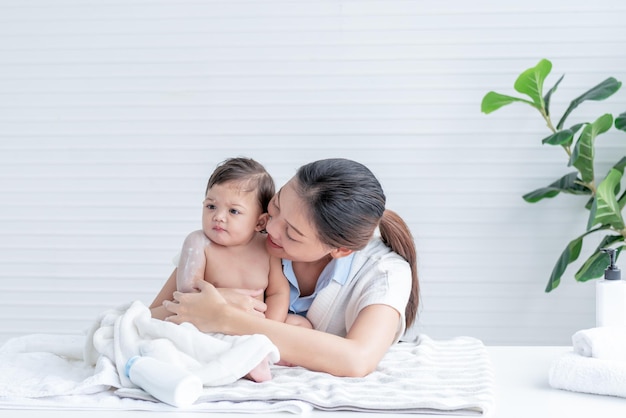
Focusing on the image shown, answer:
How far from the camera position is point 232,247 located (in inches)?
82.9

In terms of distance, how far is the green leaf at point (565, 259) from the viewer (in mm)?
3553

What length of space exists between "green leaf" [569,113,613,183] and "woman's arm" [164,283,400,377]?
183 cm

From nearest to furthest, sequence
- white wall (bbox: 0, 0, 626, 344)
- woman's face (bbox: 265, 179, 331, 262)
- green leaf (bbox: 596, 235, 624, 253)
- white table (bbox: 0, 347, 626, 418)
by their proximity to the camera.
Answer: white table (bbox: 0, 347, 626, 418), woman's face (bbox: 265, 179, 331, 262), green leaf (bbox: 596, 235, 624, 253), white wall (bbox: 0, 0, 626, 344)

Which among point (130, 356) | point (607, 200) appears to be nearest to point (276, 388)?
point (130, 356)

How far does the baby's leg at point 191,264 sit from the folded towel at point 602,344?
0.90 metres

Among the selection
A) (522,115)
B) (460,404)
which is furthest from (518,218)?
(460,404)

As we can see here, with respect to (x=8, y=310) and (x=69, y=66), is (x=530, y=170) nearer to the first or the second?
(x=69, y=66)

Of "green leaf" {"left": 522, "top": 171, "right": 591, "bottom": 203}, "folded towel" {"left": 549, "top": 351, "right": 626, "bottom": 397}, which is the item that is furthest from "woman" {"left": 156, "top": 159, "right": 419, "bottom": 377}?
"green leaf" {"left": 522, "top": 171, "right": 591, "bottom": 203}

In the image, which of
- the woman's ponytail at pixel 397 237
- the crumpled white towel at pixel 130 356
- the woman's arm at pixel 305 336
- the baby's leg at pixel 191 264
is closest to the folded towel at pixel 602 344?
the woman's arm at pixel 305 336

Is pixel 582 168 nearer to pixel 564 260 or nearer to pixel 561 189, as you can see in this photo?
pixel 561 189

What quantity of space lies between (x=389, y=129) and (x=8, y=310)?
202 centimetres

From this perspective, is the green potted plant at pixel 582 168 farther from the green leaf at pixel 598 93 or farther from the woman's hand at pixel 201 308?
the woman's hand at pixel 201 308

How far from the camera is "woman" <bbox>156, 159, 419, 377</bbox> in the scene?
1844 mm

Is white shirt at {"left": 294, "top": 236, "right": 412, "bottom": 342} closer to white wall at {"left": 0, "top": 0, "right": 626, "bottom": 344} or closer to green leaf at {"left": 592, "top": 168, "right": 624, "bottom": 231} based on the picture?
green leaf at {"left": 592, "top": 168, "right": 624, "bottom": 231}
